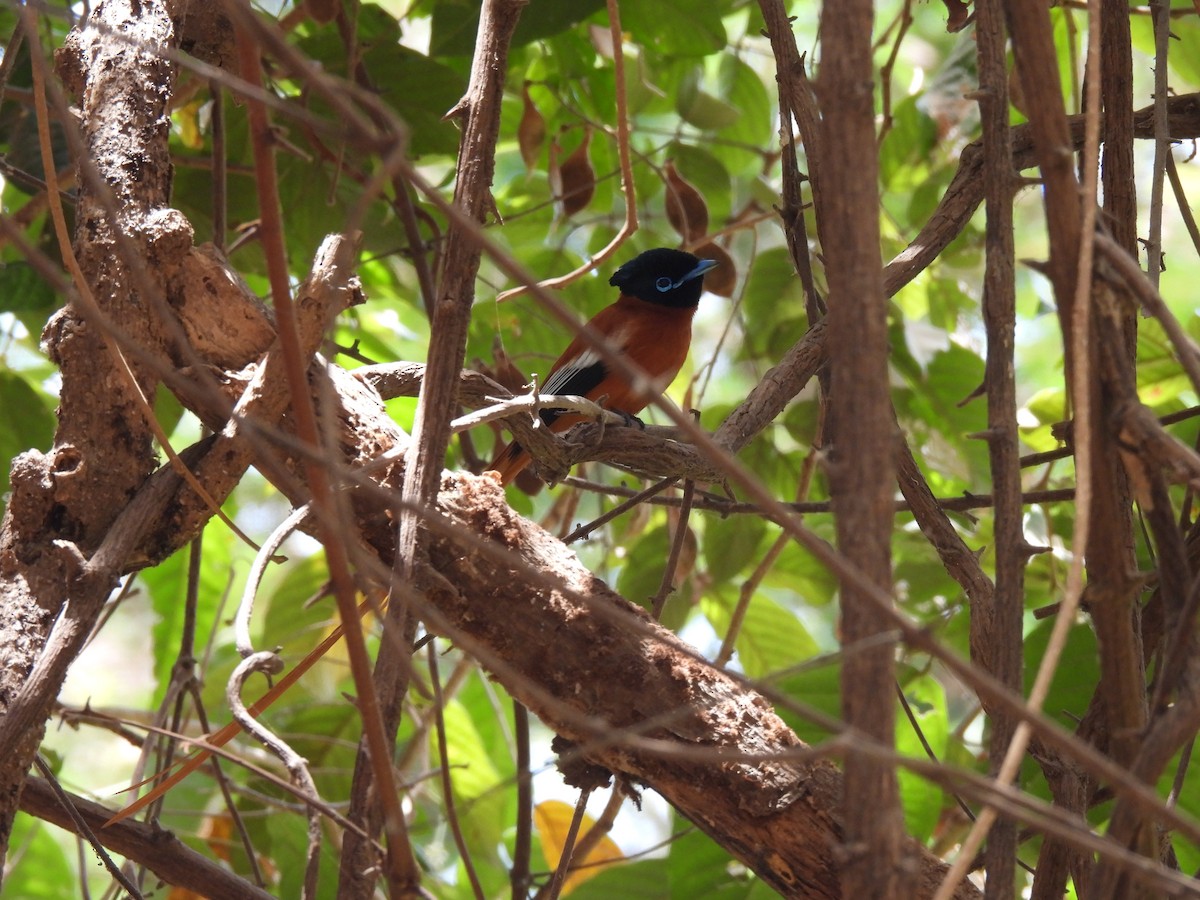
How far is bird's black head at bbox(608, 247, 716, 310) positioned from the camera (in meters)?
4.88

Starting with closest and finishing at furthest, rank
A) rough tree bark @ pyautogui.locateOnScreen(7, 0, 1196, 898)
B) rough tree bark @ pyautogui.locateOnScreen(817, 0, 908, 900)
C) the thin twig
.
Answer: rough tree bark @ pyautogui.locateOnScreen(817, 0, 908, 900) < the thin twig < rough tree bark @ pyautogui.locateOnScreen(7, 0, 1196, 898)

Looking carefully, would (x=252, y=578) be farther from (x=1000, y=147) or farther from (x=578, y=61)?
(x=578, y=61)

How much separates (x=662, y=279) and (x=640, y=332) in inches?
14.7

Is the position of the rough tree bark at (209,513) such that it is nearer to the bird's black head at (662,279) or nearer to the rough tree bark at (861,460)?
the rough tree bark at (861,460)

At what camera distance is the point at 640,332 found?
472 cm

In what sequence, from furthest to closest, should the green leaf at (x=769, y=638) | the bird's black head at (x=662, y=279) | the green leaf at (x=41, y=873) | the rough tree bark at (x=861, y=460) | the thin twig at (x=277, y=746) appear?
the bird's black head at (x=662, y=279), the green leaf at (x=769, y=638), the green leaf at (x=41, y=873), the thin twig at (x=277, y=746), the rough tree bark at (x=861, y=460)

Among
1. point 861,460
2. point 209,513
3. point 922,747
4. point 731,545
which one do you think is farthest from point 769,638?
point 861,460

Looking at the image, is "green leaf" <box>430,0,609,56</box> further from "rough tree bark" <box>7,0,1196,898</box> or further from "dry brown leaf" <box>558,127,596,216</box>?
"rough tree bark" <box>7,0,1196,898</box>

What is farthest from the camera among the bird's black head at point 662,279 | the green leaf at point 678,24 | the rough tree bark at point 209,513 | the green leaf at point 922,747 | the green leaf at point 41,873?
the bird's black head at point 662,279

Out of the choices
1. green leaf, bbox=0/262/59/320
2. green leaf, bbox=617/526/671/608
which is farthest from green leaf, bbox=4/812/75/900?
green leaf, bbox=617/526/671/608

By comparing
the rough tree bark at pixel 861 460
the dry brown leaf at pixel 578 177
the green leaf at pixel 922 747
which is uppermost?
the dry brown leaf at pixel 578 177

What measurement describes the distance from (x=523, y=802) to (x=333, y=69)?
5.82 feet

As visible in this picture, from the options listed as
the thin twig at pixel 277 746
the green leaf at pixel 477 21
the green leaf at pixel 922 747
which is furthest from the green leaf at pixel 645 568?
the thin twig at pixel 277 746

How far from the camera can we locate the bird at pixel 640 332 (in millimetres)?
4219
